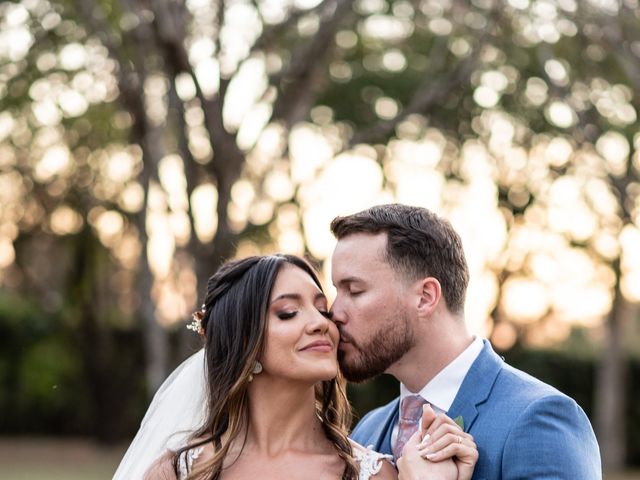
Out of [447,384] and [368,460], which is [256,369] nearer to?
[368,460]

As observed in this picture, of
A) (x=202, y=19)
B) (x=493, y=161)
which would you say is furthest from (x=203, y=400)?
(x=493, y=161)

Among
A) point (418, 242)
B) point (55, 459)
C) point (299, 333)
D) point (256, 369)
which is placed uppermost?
point (418, 242)

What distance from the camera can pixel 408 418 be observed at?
12.9 ft

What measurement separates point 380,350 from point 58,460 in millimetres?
17059

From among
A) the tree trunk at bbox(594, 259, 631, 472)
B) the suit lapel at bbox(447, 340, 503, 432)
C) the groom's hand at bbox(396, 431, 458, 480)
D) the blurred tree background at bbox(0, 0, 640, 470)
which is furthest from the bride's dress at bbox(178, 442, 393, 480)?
the tree trunk at bbox(594, 259, 631, 472)

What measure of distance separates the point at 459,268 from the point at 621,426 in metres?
17.6

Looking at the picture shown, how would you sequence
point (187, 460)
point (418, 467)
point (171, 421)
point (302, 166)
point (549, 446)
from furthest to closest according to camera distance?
point (302, 166) < point (171, 421) < point (187, 460) < point (418, 467) < point (549, 446)

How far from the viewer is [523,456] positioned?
3414mm

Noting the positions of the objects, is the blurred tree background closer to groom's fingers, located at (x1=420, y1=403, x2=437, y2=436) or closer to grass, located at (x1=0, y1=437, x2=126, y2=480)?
grass, located at (x1=0, y1=437, x2=126, y2=480)

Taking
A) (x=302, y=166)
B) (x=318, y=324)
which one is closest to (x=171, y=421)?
(x=318, y=324)

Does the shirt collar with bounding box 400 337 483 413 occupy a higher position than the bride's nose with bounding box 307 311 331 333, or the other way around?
the bride's nose with bounding box 307 311 331 333

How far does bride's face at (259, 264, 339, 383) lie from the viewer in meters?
3.77

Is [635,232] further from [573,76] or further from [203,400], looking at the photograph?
[203,400]

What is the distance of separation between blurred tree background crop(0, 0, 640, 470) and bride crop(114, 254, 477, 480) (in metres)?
3.77
